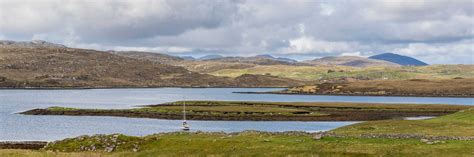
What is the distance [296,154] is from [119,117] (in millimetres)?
95843

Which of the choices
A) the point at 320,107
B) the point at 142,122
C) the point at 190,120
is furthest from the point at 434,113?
the point at 142,122

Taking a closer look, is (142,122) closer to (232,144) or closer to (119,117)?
(119,117)

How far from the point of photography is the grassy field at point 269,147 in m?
44.9

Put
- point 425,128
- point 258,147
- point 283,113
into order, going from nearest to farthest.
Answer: point 258,147 < point 425,128 < point 283,113

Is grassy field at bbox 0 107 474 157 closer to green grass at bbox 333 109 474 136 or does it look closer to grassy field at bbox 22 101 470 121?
green grass at bbox 333 109 474 136

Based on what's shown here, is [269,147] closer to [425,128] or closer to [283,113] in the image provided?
[425,128]

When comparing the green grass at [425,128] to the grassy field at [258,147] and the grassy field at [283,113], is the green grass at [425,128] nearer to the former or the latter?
the grassy field at [258,147]

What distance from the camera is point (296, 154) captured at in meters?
44.4

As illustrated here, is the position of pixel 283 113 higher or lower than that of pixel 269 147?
lower

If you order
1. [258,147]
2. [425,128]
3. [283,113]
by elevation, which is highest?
[258,147]

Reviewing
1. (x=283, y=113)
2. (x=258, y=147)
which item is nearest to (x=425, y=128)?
(x=258, y=147)

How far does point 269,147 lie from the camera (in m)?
49.0

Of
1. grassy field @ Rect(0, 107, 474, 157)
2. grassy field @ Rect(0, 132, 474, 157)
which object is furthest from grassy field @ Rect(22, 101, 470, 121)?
grassy field @ Rect(0, 132, 474, 157)

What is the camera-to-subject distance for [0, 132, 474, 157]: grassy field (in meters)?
44.9
